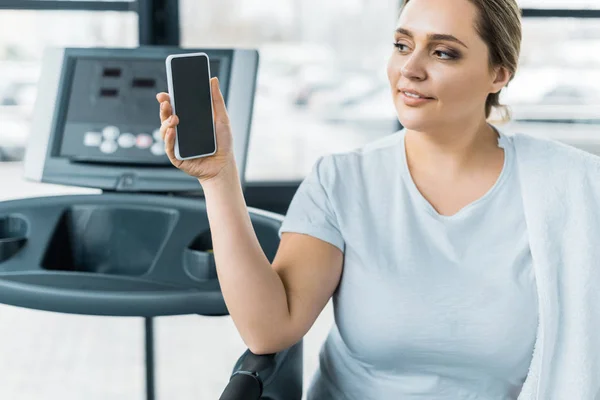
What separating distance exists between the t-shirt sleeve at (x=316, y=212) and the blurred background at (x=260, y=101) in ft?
3.86

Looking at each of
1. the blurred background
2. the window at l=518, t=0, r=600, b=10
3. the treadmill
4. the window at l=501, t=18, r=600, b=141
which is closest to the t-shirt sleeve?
the treadmill

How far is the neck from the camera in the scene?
1242 millimetres

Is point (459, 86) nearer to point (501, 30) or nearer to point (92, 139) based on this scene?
point (501, 30)

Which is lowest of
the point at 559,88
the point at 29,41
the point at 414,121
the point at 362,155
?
the point at 559,88

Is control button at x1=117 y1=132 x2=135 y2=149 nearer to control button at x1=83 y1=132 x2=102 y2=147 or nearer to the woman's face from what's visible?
control button at x1=83 y1=132 x2=102 y2=147

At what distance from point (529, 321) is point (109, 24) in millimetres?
1634

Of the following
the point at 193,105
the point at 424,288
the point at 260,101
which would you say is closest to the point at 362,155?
the point at 424,288

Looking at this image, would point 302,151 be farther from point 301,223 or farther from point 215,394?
point 301,223

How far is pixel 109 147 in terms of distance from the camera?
1.43 m

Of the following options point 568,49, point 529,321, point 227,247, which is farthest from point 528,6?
point 227,247

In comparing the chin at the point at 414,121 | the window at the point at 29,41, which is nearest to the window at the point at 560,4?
the window at the point at 29,41

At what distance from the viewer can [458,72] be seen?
115 centimetres

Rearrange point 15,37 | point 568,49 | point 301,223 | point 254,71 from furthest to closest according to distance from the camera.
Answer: point 568,49 → point 15,37 → point 254,71 → point 301,223

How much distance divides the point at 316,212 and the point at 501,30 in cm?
42
